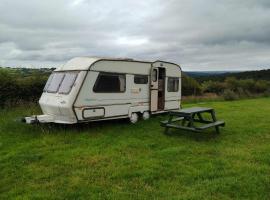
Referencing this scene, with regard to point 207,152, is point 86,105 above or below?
above

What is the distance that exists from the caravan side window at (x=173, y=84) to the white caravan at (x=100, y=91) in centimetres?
72

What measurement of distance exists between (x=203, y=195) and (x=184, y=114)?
176 inches

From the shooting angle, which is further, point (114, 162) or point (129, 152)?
point (129, 152)

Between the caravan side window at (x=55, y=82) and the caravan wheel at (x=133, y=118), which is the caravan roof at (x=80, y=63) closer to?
the caravan side window at (x=55, y=82)

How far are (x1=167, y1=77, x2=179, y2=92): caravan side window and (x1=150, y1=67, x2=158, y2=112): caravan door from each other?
3.10 feet

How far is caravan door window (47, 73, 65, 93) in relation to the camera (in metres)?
10.8

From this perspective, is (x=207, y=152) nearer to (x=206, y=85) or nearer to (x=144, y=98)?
(x=144, y=98)

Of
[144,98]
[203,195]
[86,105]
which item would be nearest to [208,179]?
[203,195]

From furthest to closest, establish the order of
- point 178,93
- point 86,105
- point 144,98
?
point 178,93, point 144,98, point 86,105

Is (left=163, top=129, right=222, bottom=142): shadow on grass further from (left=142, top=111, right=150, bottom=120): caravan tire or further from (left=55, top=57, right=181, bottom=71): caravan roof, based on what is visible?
(left=55, top=57, right=181, bottom=71): caravan roof

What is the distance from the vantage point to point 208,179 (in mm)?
5852

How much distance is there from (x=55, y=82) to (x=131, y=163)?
17.5 ft

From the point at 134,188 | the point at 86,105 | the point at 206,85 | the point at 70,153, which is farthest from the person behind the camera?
the point at 206,85

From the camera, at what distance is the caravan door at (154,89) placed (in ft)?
41.8
